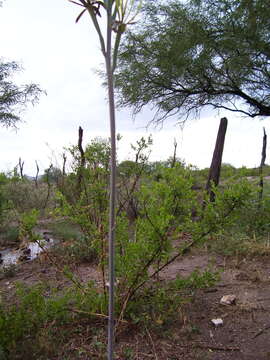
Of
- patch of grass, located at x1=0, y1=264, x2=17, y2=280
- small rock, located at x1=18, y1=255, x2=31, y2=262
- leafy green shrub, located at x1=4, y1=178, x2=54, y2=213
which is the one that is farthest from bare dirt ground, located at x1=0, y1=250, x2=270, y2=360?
leafy green shrub, located at x1=4, y1=178, x2=54, y2=213

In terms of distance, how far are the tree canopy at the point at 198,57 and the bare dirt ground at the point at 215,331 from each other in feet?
24.0

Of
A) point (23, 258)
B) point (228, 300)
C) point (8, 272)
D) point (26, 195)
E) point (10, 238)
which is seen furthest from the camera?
point (26, 195)

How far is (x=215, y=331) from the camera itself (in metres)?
2.32

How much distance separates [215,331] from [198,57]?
27.8ft

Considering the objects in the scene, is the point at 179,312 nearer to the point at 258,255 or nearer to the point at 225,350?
the point at 225,350

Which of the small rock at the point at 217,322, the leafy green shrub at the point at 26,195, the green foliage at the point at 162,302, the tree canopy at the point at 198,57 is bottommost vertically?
the small rock at the point at 217,322

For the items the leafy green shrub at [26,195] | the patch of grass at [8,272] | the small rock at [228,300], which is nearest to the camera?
the small rock at [228,300]

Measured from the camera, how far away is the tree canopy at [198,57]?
350 inches

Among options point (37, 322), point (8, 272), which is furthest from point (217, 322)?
point (8, 272)

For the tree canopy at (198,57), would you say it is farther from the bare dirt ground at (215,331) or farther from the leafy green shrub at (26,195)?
the bare dirt ground at (215,331)

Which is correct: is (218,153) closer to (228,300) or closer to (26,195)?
(228,300)

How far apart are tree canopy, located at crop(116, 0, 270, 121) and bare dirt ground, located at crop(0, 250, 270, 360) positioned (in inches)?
288

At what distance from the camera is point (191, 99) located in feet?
35.5

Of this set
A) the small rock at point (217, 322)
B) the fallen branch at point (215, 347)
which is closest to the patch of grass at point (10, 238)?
the small rock at point (217, 322)
